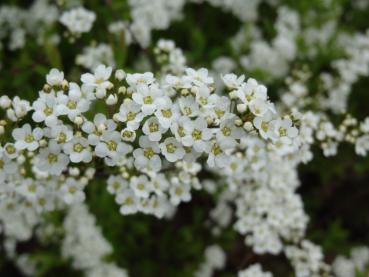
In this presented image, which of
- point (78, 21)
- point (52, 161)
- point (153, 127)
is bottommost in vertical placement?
point (52, 161)

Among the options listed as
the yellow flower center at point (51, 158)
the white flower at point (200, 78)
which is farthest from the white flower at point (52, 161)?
the white flower at point (200, 78)

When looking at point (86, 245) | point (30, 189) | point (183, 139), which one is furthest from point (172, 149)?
point (86, 245)

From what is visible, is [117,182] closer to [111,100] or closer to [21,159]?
[21,159]

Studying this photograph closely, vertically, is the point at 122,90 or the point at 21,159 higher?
the point at 122,90

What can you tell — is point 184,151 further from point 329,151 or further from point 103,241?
point 103,241

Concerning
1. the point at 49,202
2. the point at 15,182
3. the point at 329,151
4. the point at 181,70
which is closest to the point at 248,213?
the point at 329,151

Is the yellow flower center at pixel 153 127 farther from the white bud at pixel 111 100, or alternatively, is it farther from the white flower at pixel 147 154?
the white bud at pixel 111 100
